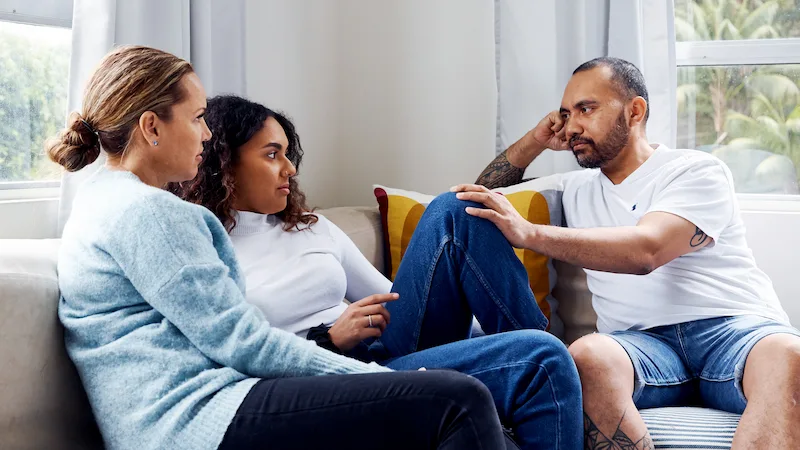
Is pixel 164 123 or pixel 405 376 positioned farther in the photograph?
pixel 164 123

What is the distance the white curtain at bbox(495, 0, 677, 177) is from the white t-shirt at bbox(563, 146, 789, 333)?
51 centimetres

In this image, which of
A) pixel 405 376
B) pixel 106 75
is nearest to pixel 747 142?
pixel 405 376

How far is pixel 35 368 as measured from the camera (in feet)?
4.18

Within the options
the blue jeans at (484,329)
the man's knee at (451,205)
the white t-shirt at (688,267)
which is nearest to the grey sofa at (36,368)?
the blue jeans at (484,329)

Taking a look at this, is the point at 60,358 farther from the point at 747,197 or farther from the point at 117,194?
the point at 747,197

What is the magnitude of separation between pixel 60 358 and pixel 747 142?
2.21 meters

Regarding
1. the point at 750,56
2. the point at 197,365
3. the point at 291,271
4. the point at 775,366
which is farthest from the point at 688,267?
the point at 197,365

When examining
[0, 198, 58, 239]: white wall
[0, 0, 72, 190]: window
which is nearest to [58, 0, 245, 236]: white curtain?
[0, 198, 58, 239]: white wall

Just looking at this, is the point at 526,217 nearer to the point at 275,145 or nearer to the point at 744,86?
the point at 275,145

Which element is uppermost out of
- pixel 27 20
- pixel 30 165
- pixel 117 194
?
pixel 27 20

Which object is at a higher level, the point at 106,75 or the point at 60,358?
the point at 106,75

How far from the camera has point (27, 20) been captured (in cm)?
193

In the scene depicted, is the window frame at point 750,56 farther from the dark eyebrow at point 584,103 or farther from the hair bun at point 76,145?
the hair bun at point 76,145

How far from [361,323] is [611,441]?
538mm
